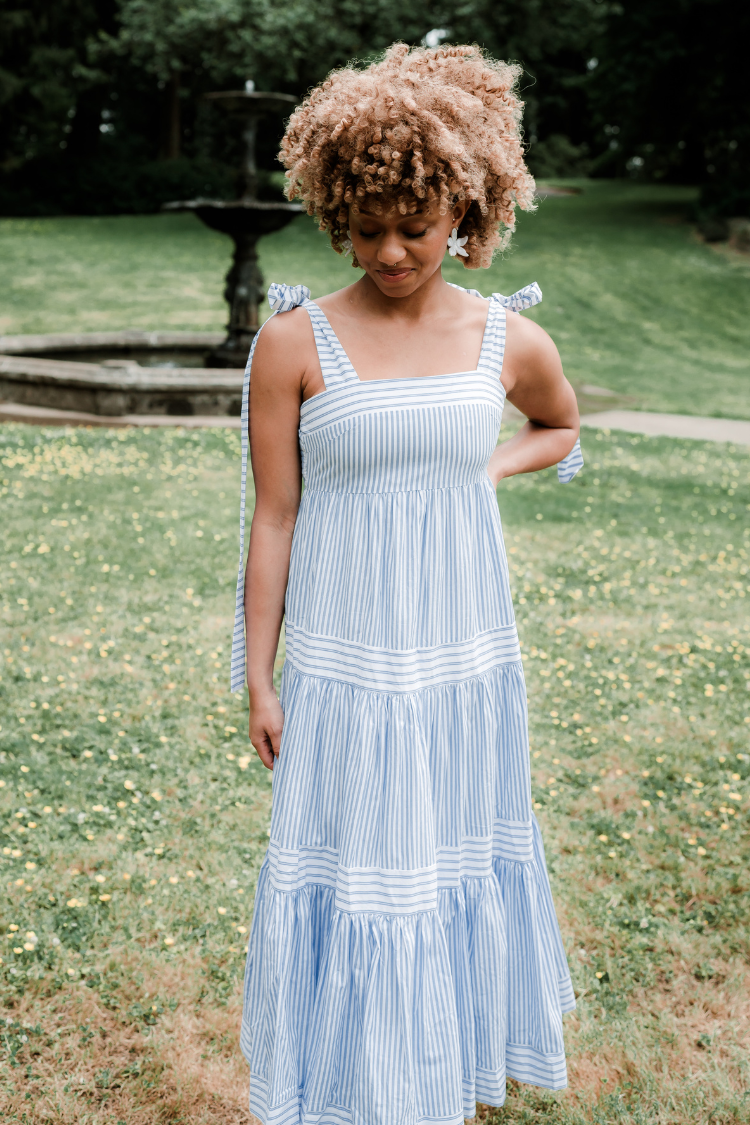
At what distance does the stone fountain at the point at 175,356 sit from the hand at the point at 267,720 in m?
8.83

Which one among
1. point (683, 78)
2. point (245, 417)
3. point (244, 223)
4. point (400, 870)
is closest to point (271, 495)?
point (245, 417)

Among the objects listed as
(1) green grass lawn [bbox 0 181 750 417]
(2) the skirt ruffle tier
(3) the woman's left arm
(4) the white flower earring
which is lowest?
(1) green grass lawn [bbox 0 181 750 417]

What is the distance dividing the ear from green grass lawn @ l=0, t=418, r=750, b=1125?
2141mm

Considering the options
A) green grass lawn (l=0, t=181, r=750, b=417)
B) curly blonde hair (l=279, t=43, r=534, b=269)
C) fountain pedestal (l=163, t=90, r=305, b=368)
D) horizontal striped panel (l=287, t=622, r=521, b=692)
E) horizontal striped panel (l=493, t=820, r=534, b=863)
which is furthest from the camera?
green grass lawn (l=0, t=181, r=750, b=417)

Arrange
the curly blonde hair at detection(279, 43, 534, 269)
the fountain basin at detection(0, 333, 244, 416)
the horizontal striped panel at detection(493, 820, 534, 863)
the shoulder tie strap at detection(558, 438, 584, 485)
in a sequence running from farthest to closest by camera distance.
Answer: the fountain basin at detection(0, 333, 244, 416) < the shoulder tie strap at detection(558, 438, 584, 485) < the horizontal striped panel at detection(493, 820, 534, 863) < the curly blonde hair at detection(279, 43, 534, 269)

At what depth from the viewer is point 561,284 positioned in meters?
20.0

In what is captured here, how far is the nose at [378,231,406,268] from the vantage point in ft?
5.74

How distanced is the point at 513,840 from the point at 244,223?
35.7ft

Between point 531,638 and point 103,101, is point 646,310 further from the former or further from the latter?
point 103,101

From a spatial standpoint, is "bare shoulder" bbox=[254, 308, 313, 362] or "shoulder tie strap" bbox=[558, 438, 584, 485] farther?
"shoulder tie strap" bbox=[558, 438, 584, 485]

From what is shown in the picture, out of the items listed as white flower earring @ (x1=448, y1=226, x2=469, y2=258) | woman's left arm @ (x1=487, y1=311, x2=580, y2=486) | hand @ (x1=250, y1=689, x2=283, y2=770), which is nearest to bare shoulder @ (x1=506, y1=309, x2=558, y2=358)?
woman's left arm @ (x1=487, y1=311, x2=580, y2=486)

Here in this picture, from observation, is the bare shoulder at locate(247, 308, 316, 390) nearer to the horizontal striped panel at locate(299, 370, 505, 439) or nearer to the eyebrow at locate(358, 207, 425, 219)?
the horizontal striped panel at locate(299, 370, 505, 439)

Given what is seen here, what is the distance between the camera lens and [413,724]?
1.90 metres

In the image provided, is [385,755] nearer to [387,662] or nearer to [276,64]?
[387,662]
